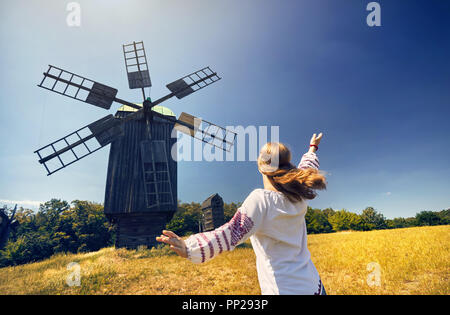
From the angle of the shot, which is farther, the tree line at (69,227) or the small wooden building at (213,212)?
the tree line at (69,227)

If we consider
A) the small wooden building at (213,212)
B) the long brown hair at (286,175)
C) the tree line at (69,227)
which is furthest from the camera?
the tree line at (69,227)

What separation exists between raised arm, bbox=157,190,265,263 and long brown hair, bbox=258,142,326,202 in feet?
0.73

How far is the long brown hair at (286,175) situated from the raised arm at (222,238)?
0.22 meters

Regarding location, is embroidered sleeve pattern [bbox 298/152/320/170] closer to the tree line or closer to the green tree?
the tree line

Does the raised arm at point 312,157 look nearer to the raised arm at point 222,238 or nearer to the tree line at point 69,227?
the raised arm at point 222,238

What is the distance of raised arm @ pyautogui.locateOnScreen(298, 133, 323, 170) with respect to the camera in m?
1.95

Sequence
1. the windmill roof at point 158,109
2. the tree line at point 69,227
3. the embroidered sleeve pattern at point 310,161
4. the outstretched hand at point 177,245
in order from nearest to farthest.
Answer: the outstretched hand at point 177,245 → the embroidered sleeve pattern at point 310,161 → the windmill roof at point 158,109 → the tree line at point 69,227

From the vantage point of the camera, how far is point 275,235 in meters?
1.48

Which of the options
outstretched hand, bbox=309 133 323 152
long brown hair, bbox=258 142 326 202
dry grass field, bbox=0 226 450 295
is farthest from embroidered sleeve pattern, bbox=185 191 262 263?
dry grass field, bbox=0 226 450 295

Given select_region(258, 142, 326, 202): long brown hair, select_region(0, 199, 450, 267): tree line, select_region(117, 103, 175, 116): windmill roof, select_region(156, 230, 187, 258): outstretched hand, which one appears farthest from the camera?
select_region(0, 199, 450, 267): tree line

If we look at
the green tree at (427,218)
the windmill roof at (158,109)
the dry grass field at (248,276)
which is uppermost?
the windmill roof at (158,109)

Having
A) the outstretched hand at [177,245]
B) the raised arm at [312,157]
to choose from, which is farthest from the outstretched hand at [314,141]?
the outstretched hand at [177,245]

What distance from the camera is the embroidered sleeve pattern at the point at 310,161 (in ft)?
6.37
